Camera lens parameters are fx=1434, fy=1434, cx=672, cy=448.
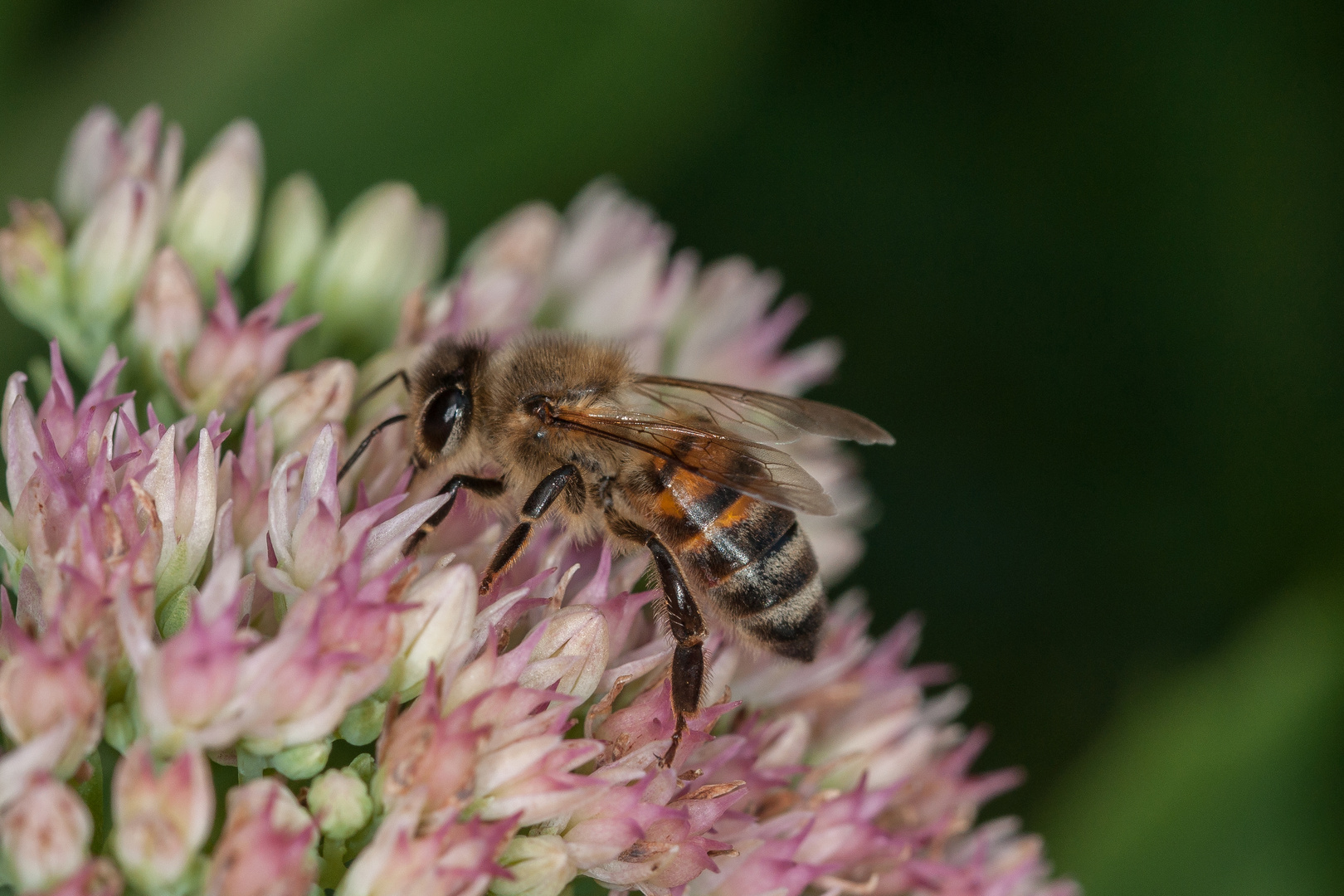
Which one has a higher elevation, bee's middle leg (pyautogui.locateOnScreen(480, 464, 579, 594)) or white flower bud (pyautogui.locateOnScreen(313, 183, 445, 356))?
white flower bud (pyautogui.locateOnScreen(313, 183, 445, 356))

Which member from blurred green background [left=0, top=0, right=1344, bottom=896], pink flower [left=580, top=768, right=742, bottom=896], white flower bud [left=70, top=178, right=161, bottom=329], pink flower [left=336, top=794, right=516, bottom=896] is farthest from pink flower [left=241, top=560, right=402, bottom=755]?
blurred green background [left=0, top=0, right=1344, bottom=896]

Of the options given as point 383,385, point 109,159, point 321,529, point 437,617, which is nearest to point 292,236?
point 109,159

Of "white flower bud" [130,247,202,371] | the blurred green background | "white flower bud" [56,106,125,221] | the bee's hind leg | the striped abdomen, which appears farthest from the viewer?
the blurred green background

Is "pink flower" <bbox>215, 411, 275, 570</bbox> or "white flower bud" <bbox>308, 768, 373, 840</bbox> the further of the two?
"pink flower" <bbox>215, 411, 275, 570</bbox>

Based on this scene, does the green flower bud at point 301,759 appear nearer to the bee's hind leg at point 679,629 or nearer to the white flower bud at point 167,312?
the bee's hind leg at point 679,629

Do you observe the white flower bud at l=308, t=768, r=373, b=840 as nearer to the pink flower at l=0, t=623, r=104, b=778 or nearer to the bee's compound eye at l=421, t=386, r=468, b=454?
the pink flower at l=0, t=623, r=104, b=778

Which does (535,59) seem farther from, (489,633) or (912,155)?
(489,633)

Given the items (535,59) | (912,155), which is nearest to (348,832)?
(535,59)
